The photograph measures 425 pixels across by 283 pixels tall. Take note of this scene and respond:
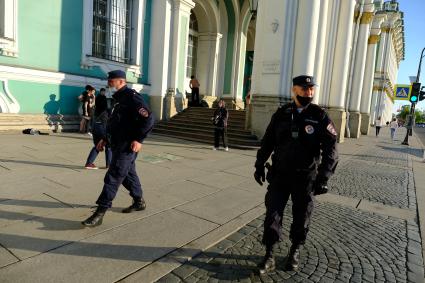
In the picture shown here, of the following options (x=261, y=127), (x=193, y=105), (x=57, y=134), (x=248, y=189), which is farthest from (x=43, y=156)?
(x=193, y=105)

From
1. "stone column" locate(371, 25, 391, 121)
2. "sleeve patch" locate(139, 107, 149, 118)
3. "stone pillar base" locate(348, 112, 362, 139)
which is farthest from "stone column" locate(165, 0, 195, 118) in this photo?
"stone column" locate(371, 25, 391, 121)

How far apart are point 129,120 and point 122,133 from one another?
0.17 meters

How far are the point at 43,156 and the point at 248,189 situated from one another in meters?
4.47

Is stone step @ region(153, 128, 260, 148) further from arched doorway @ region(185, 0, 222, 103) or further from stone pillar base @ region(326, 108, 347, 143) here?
stone pillar base @ region(326, 108, 347, 143)

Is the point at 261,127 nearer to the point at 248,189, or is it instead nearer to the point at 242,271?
the point at 248,189

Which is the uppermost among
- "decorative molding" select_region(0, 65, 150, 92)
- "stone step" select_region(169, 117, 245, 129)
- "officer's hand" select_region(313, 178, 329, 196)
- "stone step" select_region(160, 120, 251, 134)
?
"decorative molding" select_region(0, 65, 150, 92)

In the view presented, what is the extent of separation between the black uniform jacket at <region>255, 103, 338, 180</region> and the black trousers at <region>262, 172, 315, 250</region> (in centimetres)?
9

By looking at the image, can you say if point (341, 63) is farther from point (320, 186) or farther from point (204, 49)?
point (320, 186)

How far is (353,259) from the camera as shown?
343cm

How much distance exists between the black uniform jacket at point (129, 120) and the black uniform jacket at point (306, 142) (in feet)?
5.20

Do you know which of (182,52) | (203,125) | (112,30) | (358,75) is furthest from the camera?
(358,75)

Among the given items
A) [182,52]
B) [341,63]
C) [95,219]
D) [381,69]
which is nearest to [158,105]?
[182,52]

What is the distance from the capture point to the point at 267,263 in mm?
3025

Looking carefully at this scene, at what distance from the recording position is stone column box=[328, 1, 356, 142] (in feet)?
56.1
